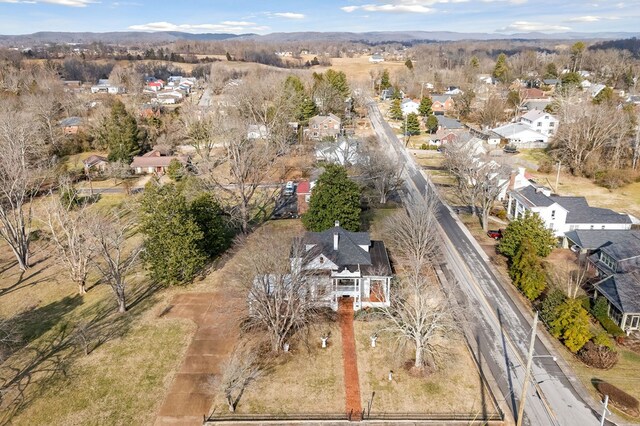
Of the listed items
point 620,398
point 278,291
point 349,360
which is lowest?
point 349,360

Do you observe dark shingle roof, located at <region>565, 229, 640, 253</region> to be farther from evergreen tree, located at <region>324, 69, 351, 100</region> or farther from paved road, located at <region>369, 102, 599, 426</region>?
evergreen tree, located at <region>324, 69, 351, 100</region>

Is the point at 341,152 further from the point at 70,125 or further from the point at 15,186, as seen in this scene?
the point at 70,125

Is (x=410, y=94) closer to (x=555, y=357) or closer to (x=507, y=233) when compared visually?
(x=507, y=233)

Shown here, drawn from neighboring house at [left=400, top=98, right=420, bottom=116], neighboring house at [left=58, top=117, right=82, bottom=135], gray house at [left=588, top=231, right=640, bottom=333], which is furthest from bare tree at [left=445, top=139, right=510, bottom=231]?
neighboring house at [left=58, top=117, right=82, bottom=135]

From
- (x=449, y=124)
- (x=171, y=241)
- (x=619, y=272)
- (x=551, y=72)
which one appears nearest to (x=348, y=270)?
(x=171, y=241)

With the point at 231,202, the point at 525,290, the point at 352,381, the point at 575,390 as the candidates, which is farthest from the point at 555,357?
the point at 231,202

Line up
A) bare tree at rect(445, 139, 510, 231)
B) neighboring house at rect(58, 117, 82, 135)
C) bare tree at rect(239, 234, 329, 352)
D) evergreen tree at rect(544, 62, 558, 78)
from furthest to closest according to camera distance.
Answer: evergreen tree at rect(544, 62, 558, 78)
neighboring house at rect(58, 117, 82, 135)
bare tree at rect(445, 139, 510, 231)
bare tree at rect(239, 234, 329, 352)

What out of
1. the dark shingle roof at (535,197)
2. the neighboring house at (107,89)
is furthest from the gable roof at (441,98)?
the neighboring house at (107,89)
